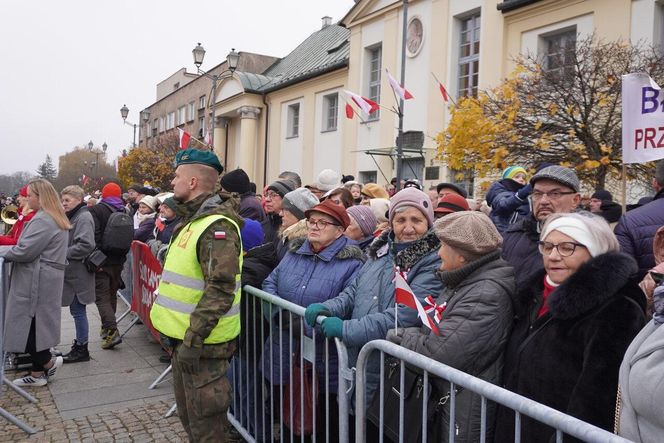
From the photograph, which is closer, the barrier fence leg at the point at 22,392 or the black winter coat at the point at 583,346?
the black winter coat at the point at 583,346

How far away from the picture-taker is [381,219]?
201 inches

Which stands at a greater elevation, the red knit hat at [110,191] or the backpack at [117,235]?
the red knit hat at [110,191]

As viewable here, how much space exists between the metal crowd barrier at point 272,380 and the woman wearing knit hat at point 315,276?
0.01 m

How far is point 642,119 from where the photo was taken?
4.18m

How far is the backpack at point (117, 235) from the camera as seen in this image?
6484 mm

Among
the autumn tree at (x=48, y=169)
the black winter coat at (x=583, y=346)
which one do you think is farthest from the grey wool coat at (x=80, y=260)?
the autumn tree at (x=48, y=169)

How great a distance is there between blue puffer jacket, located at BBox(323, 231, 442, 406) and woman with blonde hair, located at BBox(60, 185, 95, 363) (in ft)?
12.4

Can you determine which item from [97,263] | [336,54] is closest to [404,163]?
[336,54]

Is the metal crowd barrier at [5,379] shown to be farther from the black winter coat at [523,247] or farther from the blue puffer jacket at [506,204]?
the blue puffer jacket at [506,204]

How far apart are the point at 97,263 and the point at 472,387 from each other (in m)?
5.29

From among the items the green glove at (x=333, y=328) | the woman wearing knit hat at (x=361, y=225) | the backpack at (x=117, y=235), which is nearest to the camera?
the green glove at (x=333, y=328)

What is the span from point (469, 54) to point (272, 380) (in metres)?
14.1

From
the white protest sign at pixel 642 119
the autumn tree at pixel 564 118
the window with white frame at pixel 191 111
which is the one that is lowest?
the white protest sign at pixel 642 119

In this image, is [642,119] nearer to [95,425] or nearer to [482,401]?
[482,401]
